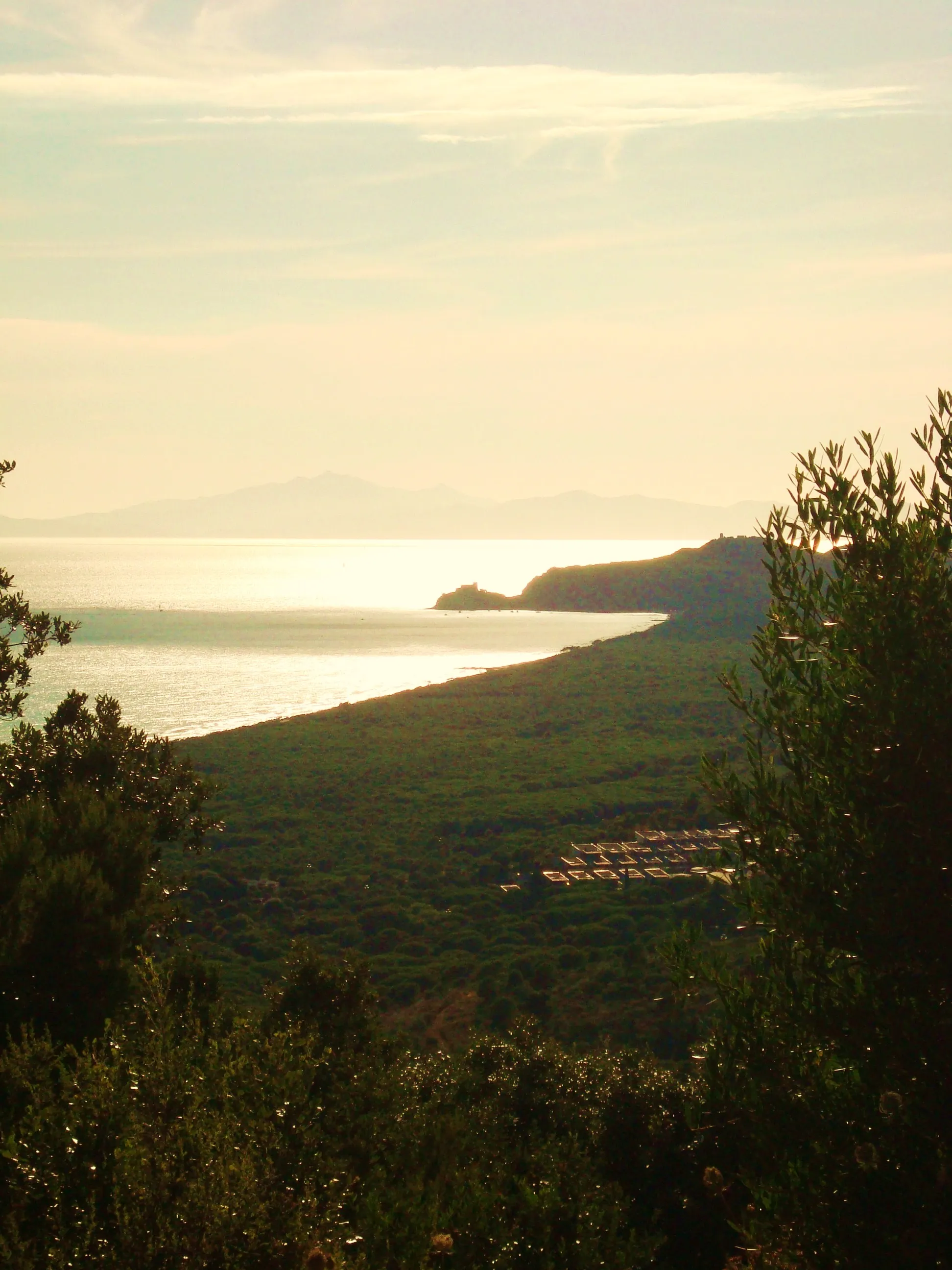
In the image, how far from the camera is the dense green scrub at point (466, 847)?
28.5 metres

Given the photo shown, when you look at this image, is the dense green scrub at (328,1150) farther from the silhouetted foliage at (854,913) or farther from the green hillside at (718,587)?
the green hillside at (718,587)

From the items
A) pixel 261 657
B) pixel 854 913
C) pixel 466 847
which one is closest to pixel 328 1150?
pixel 854 913

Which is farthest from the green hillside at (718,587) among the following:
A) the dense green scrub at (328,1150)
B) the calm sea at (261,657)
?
the dense green scrub at (328,1150)

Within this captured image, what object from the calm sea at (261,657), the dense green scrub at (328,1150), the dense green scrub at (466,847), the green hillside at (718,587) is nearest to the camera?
the dense green scrub at (328,1150)

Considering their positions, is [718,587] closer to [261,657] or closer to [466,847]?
[261,657]

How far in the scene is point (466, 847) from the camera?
4462cm

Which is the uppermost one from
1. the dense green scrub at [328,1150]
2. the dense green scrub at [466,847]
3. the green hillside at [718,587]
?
the green hillside at [718,587]

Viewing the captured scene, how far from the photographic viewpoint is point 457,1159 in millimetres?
13078

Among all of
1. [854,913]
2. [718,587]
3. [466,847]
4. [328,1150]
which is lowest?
[466,847]

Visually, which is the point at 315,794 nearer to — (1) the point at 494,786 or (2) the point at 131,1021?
(1) the point at 494,786

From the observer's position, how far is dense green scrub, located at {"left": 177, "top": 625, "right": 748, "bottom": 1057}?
2848 cm

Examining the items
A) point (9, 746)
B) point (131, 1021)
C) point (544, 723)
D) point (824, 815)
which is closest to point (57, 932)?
point (131, 1021)

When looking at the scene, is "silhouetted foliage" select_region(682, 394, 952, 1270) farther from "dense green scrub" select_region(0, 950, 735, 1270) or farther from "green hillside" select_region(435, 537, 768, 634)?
"green hillside" select_region(435, 537, 768, 634)

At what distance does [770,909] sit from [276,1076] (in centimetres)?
416
